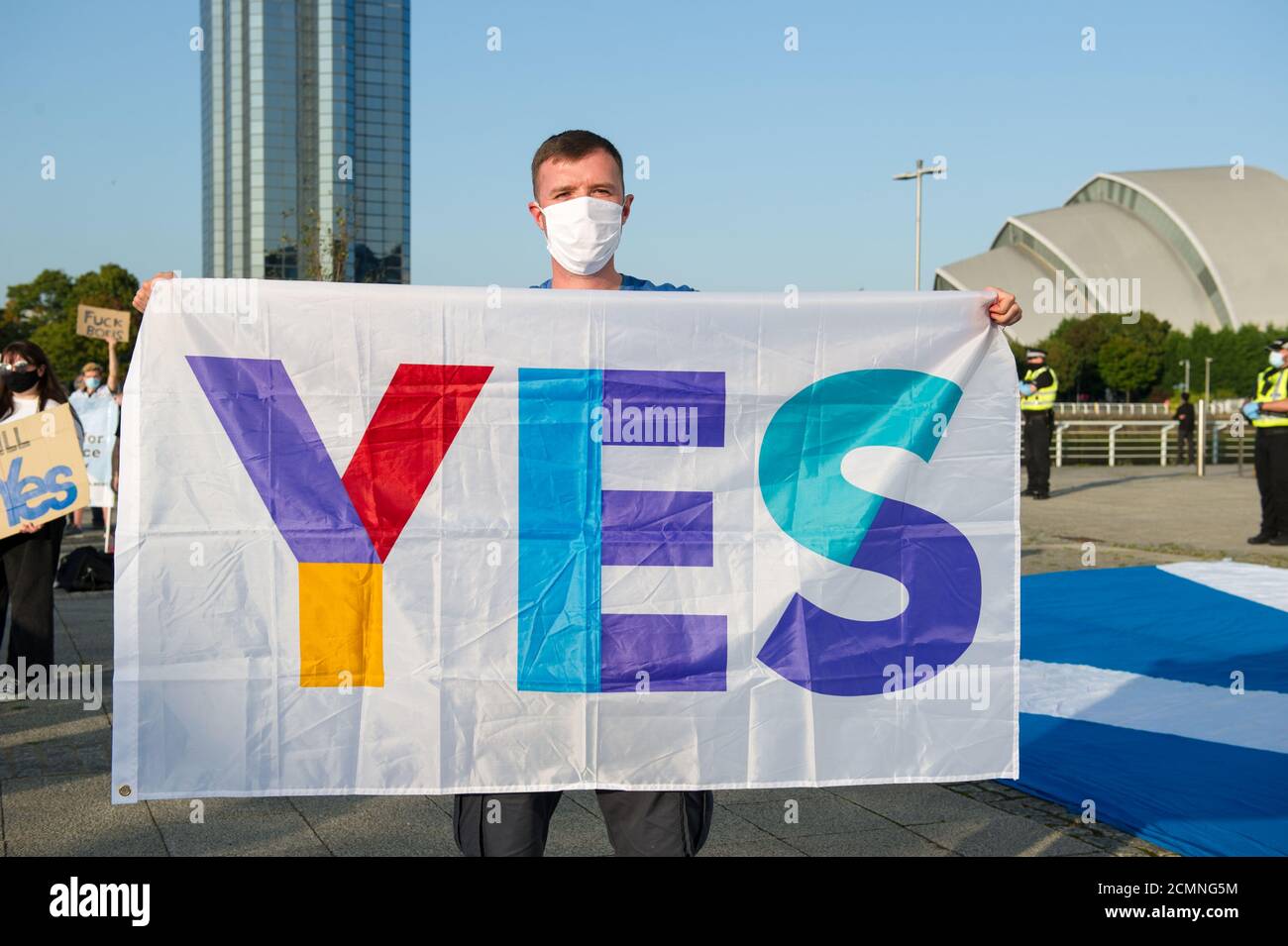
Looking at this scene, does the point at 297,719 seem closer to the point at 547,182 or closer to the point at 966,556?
the point at 547,182

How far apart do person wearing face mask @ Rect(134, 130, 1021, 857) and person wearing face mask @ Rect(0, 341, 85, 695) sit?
3.90m

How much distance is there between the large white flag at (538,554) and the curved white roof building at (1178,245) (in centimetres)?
9204

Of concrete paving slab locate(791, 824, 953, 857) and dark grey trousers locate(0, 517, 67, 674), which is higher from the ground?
dark grey trousers locate(0, 517, 67, 674)

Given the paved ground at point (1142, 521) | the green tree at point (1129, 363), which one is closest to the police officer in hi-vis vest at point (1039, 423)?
the paved ground at point (1142, 521)

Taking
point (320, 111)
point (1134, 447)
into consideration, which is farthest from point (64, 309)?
point (1134, 447)

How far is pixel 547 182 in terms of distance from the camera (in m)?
3.36

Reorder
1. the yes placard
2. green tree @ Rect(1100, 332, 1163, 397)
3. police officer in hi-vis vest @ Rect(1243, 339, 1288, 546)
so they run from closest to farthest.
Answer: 1. the yes placard
2. police officer in hi-vis vest @ Rect(1243, 339, 1288, 546)
3. green tree @ Rect(1100, 332, 1163, 397)

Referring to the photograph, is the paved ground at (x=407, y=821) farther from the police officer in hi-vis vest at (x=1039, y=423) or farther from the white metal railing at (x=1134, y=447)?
the white metal railing at (x=1134, y=447)

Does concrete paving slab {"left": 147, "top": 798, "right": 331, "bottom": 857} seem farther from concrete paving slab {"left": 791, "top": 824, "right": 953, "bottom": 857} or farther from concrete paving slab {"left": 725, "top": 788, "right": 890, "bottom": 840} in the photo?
concrete paving slab {"left": 791, "top": 824, "right": 953, "bottom": 857}

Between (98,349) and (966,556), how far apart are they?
65.3 meters

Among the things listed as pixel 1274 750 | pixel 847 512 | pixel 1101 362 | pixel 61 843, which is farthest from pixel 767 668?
pixel 1101 362

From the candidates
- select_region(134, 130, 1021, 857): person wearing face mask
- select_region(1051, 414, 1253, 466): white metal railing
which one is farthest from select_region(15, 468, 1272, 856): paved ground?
select_region(1051, 414, 1253, 466): white metal railing

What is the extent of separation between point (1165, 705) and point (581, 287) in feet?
14.7

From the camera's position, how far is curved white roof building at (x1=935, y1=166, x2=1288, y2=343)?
95.2m
